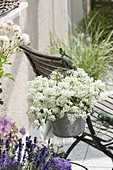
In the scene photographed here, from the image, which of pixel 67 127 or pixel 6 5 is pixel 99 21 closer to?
pixel 6 5

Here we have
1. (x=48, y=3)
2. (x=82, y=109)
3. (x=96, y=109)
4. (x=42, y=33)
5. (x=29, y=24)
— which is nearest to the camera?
(x=82, y=109)

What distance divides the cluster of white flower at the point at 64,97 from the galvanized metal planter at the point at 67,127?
0.22 feet

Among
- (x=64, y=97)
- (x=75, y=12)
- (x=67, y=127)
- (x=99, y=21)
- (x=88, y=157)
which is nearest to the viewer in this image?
(x=64, y=97)

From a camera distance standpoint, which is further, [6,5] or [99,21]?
[99,21]

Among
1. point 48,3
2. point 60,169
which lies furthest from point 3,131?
point 48,3

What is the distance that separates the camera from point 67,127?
3033 mm

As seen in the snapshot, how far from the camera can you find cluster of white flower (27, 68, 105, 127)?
2873mm

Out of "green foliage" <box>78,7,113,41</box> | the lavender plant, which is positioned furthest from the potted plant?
"green foliage" <box>78,7,113,41</box>

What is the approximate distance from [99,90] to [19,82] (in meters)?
1.17

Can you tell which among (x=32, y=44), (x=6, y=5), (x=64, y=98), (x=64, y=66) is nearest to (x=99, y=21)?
(x=32, y=44)

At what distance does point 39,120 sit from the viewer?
2949mm

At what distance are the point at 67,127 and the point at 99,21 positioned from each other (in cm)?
524

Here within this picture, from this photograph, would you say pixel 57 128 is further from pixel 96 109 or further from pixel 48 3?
pixel 48 3

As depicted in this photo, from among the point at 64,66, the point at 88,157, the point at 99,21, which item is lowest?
the point at 88,157
